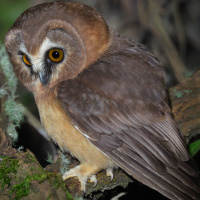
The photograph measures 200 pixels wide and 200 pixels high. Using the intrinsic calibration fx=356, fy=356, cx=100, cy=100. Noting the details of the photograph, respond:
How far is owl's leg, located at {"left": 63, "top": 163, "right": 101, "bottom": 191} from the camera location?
3.27 meters

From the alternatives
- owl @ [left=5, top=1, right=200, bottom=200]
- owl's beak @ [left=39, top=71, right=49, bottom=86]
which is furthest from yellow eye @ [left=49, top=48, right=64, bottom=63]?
owl's beak @ [left=39, top=71, right=49, bottom=86]

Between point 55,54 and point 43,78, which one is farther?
point 43,78

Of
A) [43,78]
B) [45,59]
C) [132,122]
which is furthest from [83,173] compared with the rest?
[45,59]

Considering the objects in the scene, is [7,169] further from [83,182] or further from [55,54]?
[55,54]

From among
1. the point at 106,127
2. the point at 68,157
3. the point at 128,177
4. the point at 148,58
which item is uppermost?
the point at 148,58

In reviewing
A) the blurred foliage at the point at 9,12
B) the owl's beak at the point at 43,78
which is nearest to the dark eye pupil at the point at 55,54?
the owl's beak at the point at 43,78

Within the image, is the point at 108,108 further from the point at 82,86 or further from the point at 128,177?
the point at 128,177

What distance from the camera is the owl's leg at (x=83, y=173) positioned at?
3.27 meters

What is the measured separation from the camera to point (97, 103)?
3.22 meters

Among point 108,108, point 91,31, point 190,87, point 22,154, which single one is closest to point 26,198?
point 22,154

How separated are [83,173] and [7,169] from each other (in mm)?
731

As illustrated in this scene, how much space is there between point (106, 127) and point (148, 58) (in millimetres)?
889

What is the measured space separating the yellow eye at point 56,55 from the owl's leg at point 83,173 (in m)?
1.03

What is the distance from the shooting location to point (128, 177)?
3545mm
